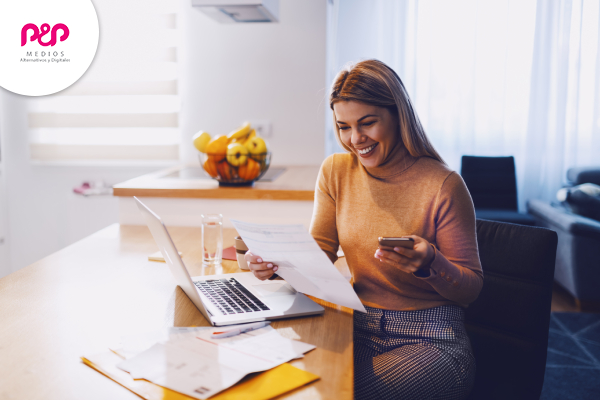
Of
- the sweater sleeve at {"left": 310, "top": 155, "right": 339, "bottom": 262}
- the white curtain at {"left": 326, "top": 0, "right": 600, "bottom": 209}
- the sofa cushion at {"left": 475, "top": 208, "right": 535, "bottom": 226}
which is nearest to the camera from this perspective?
the sweater sleeve at {"left": 310, "top": 155, "right": 339, "bottom": 262}

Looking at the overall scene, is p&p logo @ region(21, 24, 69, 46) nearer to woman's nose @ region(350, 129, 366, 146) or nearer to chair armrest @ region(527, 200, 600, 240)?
woman's nose @ region(350, 129, 366, 146)

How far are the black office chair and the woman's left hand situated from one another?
2.81m

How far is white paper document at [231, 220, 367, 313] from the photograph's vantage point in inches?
35.9

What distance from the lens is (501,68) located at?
371 centimetres

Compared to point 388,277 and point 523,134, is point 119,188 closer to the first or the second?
point 388,277

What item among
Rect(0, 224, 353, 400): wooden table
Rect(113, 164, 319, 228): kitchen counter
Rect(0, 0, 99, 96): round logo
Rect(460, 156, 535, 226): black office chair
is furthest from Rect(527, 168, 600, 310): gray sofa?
Rect(0, 0, 99, 96): round logo

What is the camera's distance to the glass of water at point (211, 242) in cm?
139

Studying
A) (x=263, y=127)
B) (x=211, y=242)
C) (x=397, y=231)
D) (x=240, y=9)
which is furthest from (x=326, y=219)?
(x=263, y=127)

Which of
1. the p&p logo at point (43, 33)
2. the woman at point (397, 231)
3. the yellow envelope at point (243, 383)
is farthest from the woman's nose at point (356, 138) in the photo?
the p&p logo at point (43, 33)

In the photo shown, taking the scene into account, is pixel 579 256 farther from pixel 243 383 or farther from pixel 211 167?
pixel 243 383

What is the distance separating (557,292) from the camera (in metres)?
3.27

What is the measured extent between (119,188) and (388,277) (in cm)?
120

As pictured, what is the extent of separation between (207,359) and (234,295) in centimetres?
30

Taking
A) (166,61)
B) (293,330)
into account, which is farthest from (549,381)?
(166,61)
